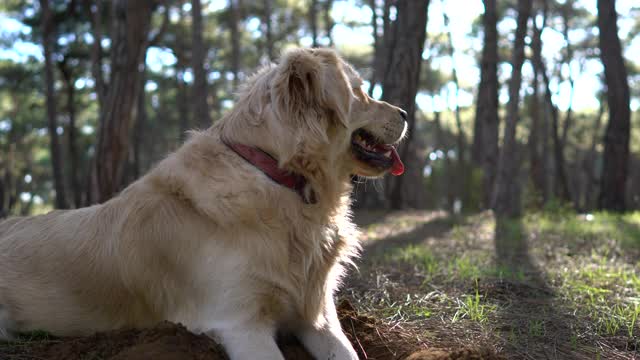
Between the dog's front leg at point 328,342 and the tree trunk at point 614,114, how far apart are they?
11.7m

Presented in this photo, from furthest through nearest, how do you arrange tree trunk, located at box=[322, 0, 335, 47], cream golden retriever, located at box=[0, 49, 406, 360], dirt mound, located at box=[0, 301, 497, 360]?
tree trunk, located at box=[322, 0, 335, 47]
cream golden retriever, located at box=[0, 49, 406, 360]
dirt mound, located at box=[0, 301, 497, 360]

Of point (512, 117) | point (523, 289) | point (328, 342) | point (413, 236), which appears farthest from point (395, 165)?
point (512, 117)

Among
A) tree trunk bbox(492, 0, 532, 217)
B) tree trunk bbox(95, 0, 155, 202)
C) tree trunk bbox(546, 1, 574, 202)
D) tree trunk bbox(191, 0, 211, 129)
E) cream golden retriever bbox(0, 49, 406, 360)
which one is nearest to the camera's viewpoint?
cream golden retriever bbox(0, 49, 406, 360)

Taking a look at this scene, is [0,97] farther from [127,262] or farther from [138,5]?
[127,262]

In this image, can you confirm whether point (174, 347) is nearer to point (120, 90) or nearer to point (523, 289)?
point (523, 289)

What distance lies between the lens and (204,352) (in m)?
2.28

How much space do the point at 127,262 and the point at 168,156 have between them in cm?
53

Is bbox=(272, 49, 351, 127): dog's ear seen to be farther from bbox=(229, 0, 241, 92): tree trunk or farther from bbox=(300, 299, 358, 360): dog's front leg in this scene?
bbox=(229, 0, 241, 92): tree trunk

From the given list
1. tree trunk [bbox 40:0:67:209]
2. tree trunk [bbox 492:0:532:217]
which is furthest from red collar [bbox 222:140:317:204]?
tree trunk [bbox 40:0:67:209]

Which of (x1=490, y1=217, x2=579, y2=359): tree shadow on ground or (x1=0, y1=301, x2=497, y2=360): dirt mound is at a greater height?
(x1=0, y1=301, x2=497, y2=360): dirt mound

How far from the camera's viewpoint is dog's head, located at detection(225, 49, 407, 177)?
259 cm

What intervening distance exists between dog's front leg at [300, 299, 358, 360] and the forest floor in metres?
0.07

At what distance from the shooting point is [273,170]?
2.62m

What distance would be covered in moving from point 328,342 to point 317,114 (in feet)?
3.24
